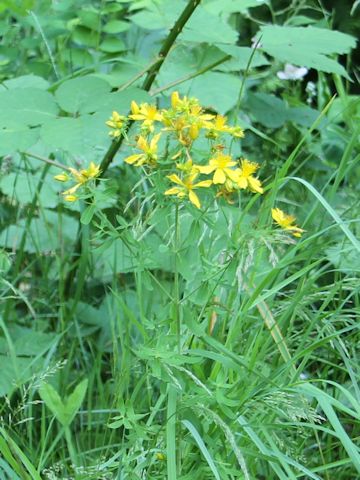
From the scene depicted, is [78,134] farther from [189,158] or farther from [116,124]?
[189,158]

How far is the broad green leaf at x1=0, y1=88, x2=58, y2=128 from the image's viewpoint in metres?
1.72

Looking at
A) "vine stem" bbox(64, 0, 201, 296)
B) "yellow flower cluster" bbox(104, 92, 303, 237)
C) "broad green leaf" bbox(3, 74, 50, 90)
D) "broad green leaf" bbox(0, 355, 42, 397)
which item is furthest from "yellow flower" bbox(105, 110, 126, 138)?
"broad green leaf" bbox(3, 74, 50, 90)

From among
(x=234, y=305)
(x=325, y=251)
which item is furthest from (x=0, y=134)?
(x=325, y=251)

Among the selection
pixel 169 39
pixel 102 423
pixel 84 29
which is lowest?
pixel 102 423

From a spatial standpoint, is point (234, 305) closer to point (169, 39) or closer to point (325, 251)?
point (325, 251)

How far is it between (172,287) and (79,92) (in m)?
0.44

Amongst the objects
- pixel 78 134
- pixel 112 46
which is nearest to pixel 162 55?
pixel 78 134

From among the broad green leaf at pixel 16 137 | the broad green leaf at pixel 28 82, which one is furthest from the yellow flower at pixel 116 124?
the broad green leaf at pixel 28 82

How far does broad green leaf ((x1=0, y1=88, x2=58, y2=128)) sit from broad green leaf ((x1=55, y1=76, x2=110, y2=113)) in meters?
0.03

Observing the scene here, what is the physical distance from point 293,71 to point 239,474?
5.96 feet

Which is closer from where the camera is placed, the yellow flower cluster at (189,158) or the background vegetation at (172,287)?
the yellow flower cluster at (189,158)

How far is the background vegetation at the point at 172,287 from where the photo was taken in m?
1.35

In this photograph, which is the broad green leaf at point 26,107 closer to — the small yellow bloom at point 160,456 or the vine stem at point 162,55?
the vine stem at point 162,55

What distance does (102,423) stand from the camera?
1.79 m
